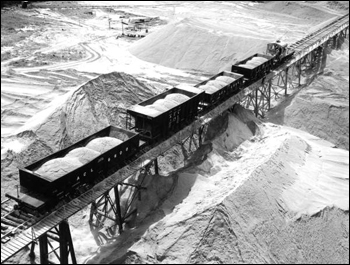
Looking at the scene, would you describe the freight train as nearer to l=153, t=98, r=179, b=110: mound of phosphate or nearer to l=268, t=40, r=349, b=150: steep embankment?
l=153, t=98, r=179, b=110: mound of phosphate

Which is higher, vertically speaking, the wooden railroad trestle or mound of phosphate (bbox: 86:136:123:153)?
mound of phosphate (bbox: 86:136:123:153)

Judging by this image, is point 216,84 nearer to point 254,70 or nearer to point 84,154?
point 254,70

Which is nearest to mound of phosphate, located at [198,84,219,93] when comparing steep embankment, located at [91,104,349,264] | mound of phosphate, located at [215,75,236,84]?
mound of phosphate, located at [215,75,236,84]

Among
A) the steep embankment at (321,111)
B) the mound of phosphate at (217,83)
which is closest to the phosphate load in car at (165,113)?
the mound of phosphate at (217,83)

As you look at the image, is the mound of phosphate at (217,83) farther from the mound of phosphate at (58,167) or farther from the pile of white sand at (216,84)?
the mound of phosphate at (58,167)

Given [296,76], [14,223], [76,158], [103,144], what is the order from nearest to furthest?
1. [14,223]
2. [76,158]
3. [103,144]
4. [296,76]

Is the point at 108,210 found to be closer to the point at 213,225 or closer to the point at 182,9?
the point at 213,225

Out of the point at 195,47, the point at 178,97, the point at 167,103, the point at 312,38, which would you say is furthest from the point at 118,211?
the point at 312,38
